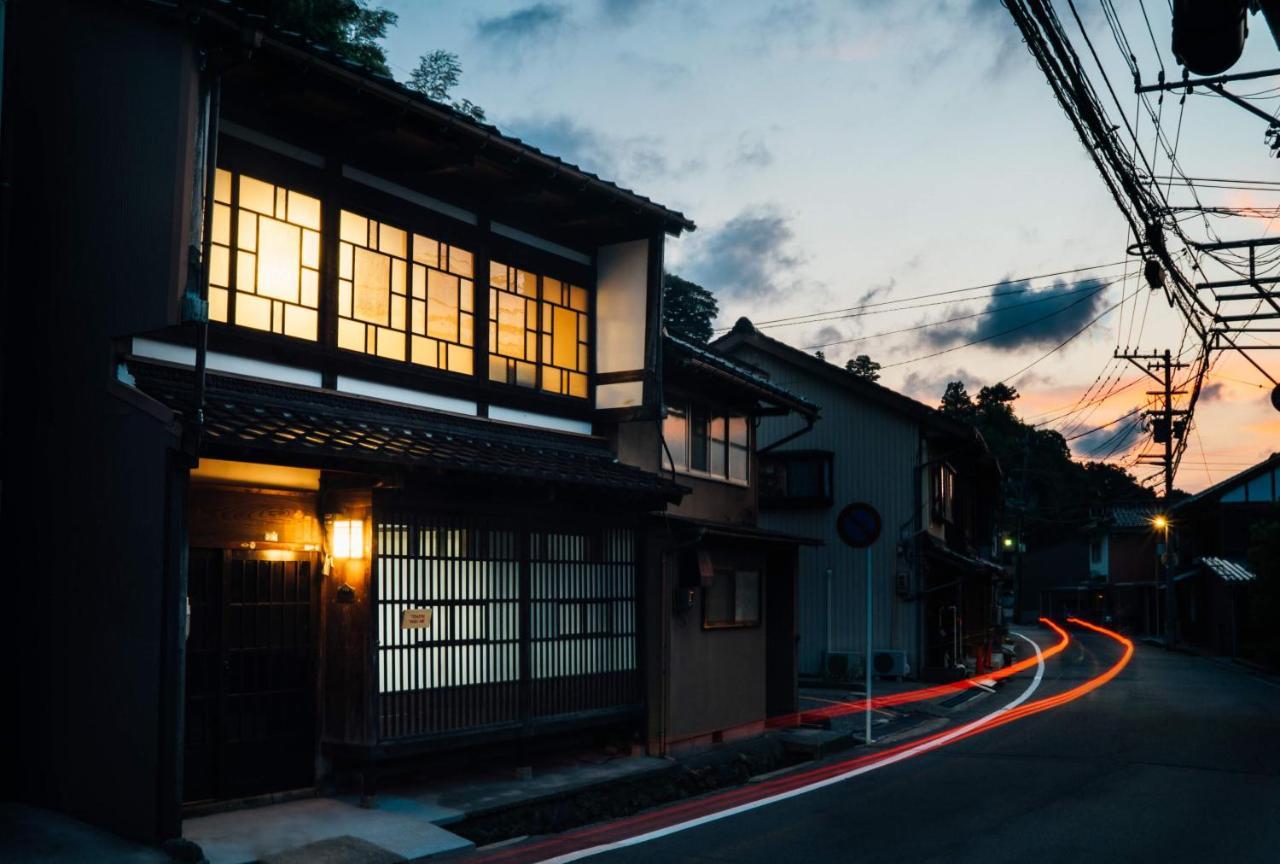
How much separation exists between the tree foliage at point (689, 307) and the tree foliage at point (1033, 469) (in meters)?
32.4

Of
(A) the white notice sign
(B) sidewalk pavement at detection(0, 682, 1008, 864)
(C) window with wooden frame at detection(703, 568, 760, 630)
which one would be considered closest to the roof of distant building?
(C) window with wooden frame at detection(703, 568, 760, 630)

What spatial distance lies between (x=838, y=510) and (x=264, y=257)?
71.8ft

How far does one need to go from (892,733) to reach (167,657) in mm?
13174

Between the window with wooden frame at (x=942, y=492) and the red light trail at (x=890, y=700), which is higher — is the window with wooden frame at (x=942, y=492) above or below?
above

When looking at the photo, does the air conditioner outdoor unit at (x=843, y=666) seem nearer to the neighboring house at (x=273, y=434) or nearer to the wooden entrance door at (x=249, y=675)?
the neighboring house at (x=273, y=434)

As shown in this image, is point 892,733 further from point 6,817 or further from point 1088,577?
point 1088,577

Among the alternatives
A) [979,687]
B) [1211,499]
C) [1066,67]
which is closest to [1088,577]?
[1211,499]

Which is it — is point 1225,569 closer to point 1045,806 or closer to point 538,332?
point 1045,806

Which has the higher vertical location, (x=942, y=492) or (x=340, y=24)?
(x=340, y=24)

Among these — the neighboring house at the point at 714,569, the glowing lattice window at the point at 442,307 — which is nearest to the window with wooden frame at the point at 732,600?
the neighboring house at the point at 714,569

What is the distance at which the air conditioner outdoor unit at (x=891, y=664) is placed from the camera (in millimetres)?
29141

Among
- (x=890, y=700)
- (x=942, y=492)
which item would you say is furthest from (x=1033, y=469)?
(x=890, y=700)

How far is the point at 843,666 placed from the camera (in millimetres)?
29188

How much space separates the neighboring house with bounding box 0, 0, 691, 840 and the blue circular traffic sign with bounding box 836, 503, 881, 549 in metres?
3.92
